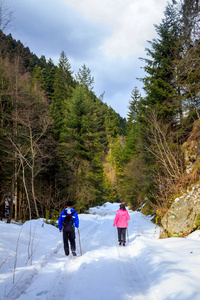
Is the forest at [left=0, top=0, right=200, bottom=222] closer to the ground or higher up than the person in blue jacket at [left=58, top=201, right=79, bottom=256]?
Answer: higher up

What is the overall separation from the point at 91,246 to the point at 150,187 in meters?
8.85

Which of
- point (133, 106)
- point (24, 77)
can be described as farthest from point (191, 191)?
point (133, 106)

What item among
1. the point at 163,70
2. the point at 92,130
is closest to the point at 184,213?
the point at 163,70

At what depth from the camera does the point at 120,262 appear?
4.77 metres

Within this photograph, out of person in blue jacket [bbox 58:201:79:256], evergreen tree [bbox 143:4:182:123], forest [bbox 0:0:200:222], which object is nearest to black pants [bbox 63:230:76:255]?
person in blue jacket [bbox 58:201:79:256]

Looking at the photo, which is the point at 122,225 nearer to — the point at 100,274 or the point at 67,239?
the point at 67,239

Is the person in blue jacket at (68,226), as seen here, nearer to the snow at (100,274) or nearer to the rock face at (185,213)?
the snow at (100,274)

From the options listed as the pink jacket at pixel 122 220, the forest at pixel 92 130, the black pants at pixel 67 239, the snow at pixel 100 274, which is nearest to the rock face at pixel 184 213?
the forest at pixel 92 130

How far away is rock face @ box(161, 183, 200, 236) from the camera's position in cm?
745

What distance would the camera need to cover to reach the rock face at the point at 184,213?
7453 millimetres

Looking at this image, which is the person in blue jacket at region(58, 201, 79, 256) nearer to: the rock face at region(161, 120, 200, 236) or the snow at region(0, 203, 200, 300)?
the snow at region(0, 203, 200, 300)

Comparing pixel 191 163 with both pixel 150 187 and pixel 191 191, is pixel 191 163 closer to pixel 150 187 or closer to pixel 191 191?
pixel 191 191

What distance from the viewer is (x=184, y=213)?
7703 millimetres

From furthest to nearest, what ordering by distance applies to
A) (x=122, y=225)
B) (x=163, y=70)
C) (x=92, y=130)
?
1. (x=92, y=130)
2. (x=163, y=70)
3. (x=122, y=225)
